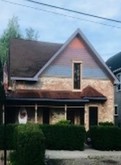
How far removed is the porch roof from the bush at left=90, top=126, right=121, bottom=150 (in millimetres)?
6116

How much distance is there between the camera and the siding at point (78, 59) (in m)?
33.0

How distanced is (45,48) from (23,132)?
875 inches

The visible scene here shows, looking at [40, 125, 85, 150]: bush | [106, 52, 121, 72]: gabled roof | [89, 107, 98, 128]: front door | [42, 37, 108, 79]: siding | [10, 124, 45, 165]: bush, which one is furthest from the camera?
[106, 52, 121, 72]: gabled roof

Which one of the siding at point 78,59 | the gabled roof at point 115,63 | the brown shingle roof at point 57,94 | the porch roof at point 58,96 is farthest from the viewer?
the gabled roof at point 115,63

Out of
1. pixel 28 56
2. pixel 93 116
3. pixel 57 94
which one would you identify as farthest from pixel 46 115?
pixel 28 56

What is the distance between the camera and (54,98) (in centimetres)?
3109

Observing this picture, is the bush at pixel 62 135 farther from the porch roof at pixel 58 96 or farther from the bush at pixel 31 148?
the bush at pixel 31 148

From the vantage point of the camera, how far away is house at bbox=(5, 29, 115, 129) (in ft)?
103

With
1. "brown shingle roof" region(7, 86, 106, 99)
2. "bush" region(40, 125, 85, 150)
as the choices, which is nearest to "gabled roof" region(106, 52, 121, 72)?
"brown shingle roof" region(7, 86, 106, 99)

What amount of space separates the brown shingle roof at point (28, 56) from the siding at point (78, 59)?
1425 millimetres

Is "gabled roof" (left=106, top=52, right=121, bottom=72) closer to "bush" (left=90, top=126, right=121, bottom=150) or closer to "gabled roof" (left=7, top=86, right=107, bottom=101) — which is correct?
"gabled roof" (left=7, top=86, right=107, bottom=101)

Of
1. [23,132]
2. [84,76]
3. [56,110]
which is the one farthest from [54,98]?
[23,132]

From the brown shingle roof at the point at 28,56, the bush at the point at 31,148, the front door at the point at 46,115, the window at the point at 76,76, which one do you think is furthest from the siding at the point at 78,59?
the bush at the point at 31,148

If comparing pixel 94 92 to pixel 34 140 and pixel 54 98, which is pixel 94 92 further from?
A: pixel 34 140
